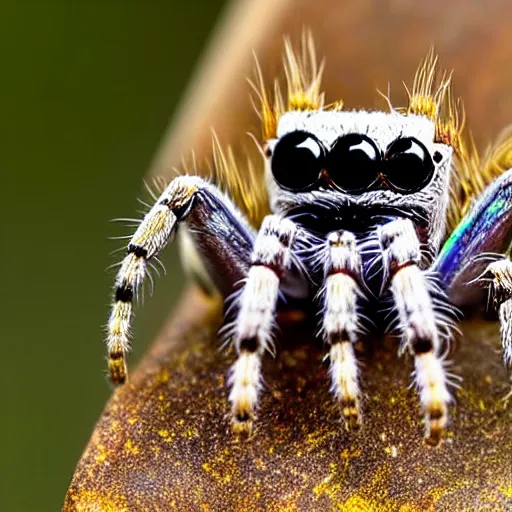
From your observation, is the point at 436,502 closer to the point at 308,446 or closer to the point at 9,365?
the point at 308,446

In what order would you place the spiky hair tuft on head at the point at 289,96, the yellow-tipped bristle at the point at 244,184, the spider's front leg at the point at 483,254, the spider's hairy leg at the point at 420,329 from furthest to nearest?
1. the yellow-tipped bristle at the point at 244,184
2. the spiky hair tuft on head at the point at 289,96
3. the spider's front leg at the point at 483,254
4. the spider's hairy leg at the point at 420,329

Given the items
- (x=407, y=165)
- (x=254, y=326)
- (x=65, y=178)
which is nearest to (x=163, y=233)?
(x=254, y=326)

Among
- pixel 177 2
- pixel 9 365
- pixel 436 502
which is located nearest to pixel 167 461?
pixel 436 502

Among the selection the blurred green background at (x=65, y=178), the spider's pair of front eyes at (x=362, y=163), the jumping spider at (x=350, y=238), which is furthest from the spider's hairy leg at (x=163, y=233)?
the blurred green background at (x=65, y=178)

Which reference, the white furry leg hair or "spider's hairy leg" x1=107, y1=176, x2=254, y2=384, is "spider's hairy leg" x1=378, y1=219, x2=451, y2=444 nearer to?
the white furry leg hair

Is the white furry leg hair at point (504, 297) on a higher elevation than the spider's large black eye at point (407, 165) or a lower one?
lower

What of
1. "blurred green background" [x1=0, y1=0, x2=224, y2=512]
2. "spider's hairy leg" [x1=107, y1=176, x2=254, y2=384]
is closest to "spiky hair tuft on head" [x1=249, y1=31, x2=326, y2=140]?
"spider's hairy leg" [x1=107, y1=176, x2=254, y2=384]

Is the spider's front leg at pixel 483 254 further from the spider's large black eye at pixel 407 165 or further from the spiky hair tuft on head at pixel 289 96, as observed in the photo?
the spiky hair tuft on head at pixel 289 96

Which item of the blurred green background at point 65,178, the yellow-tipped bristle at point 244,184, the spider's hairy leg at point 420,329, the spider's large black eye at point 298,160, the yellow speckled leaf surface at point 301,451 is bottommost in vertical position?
the blurred green background at point 65,178
